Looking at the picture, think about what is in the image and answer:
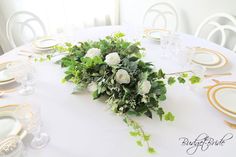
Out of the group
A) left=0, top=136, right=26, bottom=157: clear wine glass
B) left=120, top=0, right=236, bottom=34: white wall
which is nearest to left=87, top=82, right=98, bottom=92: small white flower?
left=0, top=136, right=26, bottom=157: clear wine glass

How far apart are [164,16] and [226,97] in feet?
4.09

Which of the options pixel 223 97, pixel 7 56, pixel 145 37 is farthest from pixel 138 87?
pixel 7 56

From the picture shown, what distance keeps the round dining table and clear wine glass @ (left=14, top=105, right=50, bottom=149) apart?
0.8 inches

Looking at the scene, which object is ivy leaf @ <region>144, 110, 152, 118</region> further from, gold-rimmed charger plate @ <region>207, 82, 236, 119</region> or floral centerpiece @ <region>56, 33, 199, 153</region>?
gold-rimmed charger plate @ <region>207, 82, 236, 119</region>

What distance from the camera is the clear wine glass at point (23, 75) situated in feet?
3.08

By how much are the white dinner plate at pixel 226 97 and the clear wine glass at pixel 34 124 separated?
27.9 inches

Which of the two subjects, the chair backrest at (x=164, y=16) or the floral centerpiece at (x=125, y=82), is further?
the chair backrest at (x=164, y=16)

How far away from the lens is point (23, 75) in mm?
941

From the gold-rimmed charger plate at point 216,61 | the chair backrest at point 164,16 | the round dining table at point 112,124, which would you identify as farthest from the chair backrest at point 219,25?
the round dining table at point 112,124

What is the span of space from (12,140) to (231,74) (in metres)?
1.02

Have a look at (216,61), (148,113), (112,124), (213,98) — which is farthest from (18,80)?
(216,61)

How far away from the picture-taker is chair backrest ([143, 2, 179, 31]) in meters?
1.93

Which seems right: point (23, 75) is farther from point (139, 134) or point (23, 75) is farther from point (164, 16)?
point (164, 16)

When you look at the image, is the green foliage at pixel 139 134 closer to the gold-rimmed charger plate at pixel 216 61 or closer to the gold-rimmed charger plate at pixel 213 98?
the gold-rimmed charger plate at pixel 213 98
